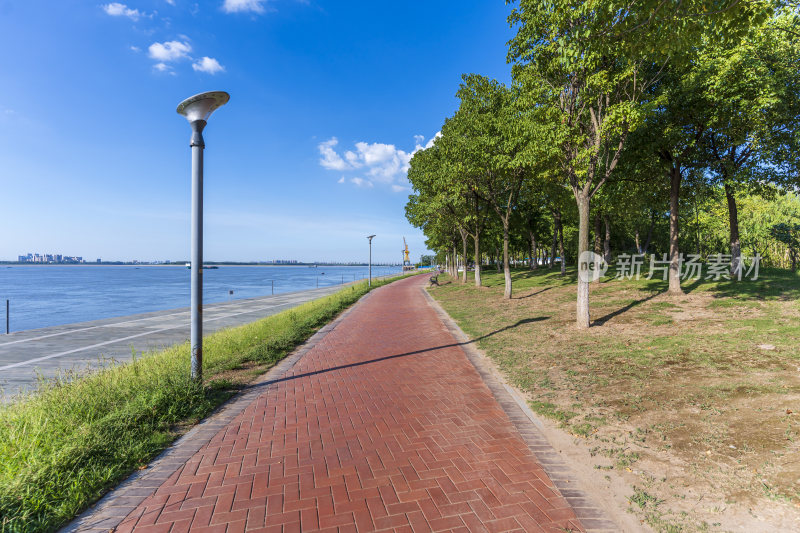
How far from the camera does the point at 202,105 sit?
5418 millimetres

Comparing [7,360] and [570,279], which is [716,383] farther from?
[570,279]

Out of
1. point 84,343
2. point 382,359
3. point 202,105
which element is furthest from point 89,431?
point 84,343

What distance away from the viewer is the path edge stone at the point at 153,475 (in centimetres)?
288

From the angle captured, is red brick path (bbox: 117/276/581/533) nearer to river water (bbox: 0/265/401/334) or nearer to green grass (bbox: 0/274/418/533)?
green grass (bbox: 0/274/418/533)

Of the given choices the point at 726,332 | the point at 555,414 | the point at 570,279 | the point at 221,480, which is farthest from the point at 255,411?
the point at 570,279

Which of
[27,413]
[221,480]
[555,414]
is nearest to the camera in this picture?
[221,480]

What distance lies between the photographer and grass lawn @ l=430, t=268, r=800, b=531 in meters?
3.13

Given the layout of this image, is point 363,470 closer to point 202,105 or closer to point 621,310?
point 202,105

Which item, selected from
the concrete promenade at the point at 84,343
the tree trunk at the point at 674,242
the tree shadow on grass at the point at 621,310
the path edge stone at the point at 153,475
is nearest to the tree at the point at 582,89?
the tree shadow on grass at the point at 621,310

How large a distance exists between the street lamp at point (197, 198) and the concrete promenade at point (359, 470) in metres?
1.12

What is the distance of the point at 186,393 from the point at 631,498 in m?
5.45

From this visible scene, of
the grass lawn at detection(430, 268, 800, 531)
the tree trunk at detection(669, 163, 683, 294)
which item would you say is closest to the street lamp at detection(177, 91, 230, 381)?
the grass lawn at detection(430, 268, 800, 531)

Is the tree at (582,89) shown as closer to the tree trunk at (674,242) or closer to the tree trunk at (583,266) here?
the tree trunk at (583,266)

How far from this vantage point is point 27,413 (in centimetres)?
414
